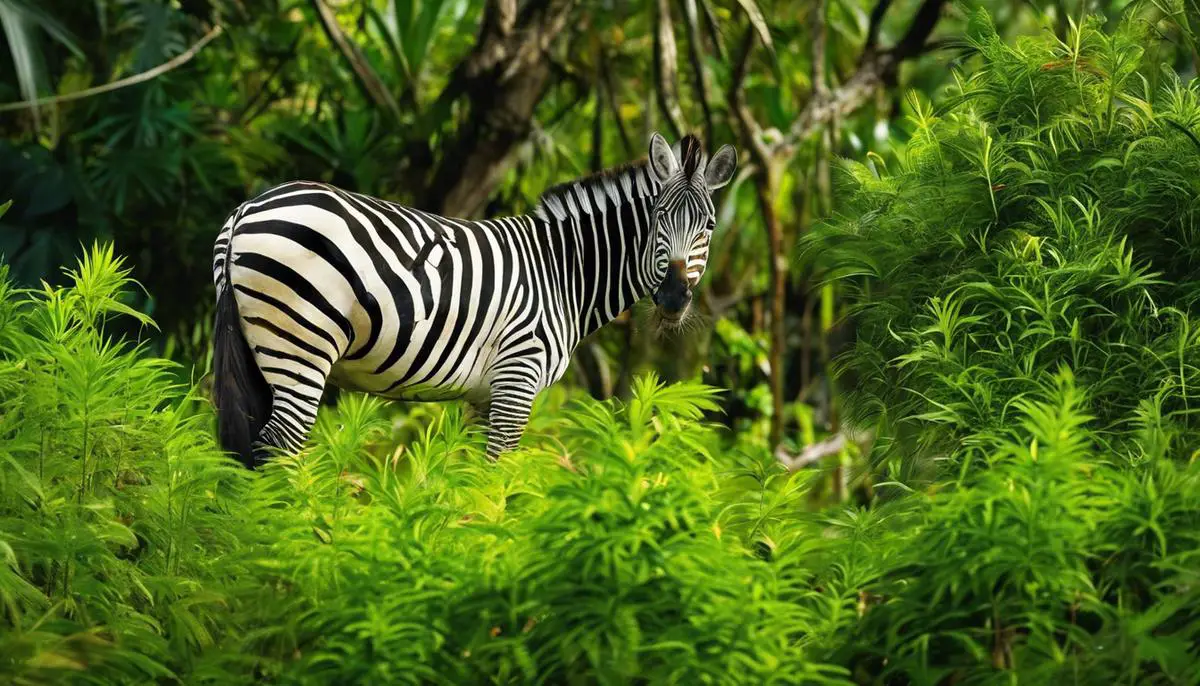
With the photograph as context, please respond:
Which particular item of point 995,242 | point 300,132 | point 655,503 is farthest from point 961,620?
point 300,132

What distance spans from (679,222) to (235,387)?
1532 mm

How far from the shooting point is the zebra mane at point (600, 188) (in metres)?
4.67

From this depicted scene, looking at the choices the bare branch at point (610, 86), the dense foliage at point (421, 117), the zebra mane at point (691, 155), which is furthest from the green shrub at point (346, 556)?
the bare branch at point (610, 86)

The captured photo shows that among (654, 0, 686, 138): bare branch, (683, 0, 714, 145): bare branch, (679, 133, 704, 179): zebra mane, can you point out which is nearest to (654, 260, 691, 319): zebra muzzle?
(679, 133, 704, 179): zebra mane

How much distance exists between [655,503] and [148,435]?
1411mm

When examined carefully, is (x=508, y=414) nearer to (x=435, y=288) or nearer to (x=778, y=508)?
(x=435, y=288)

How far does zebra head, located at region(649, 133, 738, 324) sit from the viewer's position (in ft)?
14.7

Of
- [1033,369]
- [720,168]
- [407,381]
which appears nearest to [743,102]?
[720,168]

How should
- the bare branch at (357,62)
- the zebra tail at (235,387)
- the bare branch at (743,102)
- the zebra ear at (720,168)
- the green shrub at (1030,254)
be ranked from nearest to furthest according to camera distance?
the green shrub at (1030,254) < the zebra tail at (235,387) < the zebra ear at (720,168) < the bare branch at (357,62) < the bare branch at (743,102)

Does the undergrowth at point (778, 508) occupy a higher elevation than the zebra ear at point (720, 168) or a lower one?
lower

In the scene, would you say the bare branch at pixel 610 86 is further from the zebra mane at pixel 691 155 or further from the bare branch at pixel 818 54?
the zebra mane at pixel 691 155

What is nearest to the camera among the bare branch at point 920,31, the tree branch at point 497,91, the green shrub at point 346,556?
the green shrub at point 346,556

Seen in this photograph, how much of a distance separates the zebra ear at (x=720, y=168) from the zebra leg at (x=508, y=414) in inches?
37.2

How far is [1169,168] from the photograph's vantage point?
388 cm
